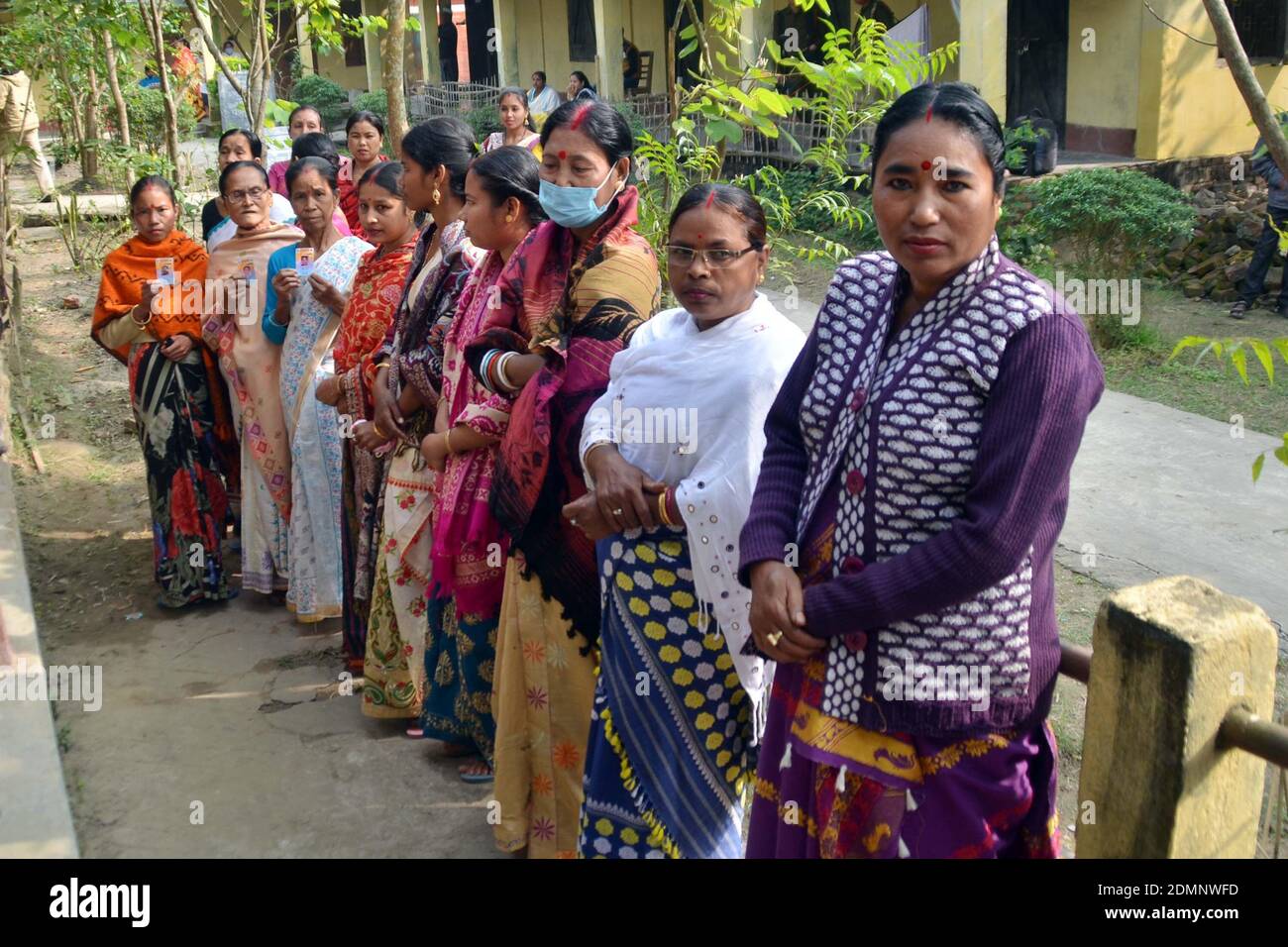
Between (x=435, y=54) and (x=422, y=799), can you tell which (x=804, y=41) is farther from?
(x=422, y=799)

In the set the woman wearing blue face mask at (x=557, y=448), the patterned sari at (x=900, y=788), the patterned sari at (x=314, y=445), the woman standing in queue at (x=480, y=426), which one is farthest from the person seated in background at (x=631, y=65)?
the patterned sari at (x=900, y=788)

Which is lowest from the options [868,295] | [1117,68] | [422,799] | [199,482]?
[422,799]

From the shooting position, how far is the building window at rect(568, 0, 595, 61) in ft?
68.5

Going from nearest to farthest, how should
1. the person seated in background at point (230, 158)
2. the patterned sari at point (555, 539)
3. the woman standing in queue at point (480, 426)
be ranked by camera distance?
the patterned sari at point (555, 539)
the woman standing in queue at point (480, 426)
the person seated in background at point (230, 158)

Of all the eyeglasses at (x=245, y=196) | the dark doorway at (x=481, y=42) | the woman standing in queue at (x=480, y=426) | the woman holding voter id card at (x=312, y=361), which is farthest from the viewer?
the dark doorway at (x=481, y=42)

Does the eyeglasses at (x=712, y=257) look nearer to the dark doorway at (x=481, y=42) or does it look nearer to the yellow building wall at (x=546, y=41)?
the yellow building wall at (x=546, y=41)

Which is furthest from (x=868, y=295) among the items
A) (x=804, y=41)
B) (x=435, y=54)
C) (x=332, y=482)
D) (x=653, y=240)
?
(x=435, y=54)

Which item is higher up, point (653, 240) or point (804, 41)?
point (804, 41)

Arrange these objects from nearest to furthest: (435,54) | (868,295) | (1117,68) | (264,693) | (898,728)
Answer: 1. (898,728)
2. (868,295)
3. (264,693)
4. (1117,68)
5. (435,54)

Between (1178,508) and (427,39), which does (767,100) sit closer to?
(1178,508)

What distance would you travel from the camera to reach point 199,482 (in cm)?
541

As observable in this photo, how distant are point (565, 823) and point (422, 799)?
689 mm

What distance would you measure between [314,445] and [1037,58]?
11.3m

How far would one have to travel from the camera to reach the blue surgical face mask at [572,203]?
9.90 feet
